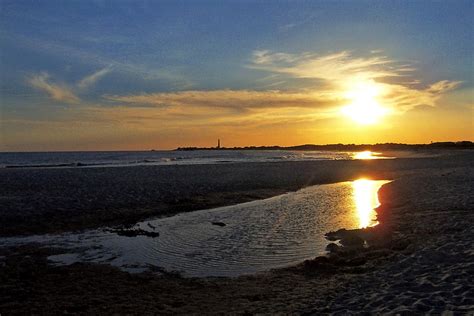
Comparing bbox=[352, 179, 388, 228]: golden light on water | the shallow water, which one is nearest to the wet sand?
the shallow water

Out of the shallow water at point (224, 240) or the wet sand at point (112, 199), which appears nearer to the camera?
the shallow water at point (224, 240)

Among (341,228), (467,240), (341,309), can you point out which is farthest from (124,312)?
(341,228)

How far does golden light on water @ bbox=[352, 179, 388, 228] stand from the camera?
21.1 m

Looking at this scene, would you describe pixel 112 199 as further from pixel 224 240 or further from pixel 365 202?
pixel 365 202

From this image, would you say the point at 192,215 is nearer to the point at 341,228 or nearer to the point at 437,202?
the point at 341,228

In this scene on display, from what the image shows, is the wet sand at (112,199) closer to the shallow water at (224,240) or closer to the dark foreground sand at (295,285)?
the shallow water at (224,240)

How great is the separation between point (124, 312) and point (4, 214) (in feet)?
52.2

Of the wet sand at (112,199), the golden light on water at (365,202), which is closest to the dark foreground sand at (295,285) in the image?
the golden light on water at (365,202)

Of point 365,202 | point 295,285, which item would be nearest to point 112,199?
point 365,202

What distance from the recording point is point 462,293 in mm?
8969

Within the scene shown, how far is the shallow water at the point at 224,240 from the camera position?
557 inches

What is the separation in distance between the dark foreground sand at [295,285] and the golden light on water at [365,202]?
16.8ft

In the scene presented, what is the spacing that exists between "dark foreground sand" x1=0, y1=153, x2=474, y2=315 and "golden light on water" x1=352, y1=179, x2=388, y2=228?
5119 millimetres

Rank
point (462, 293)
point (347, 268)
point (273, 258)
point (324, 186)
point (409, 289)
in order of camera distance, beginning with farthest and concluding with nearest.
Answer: point (324, 186), point (273, 258), point (347, 268), point (409, 289), point (462, 293)
